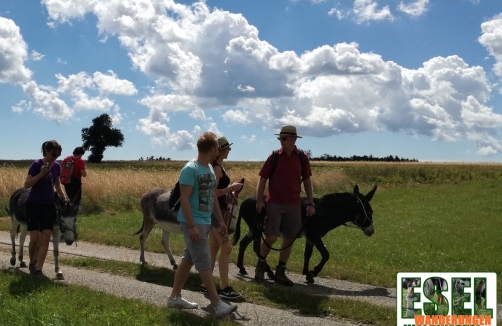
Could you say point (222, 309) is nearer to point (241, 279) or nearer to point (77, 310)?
point (77, 310)

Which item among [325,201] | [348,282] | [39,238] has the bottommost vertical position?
[348,282]

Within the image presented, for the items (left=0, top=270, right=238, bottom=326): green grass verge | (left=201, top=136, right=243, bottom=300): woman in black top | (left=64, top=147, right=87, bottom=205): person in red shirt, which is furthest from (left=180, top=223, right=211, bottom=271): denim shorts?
(left=64, top=147, right=87, bottom=205): person in red shirt

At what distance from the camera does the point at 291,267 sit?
35.1 ft

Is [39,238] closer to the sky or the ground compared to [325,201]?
closer to the ground

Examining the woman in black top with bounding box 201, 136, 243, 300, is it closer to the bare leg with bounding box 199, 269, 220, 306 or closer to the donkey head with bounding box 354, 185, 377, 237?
the bare leg with bounding box 199, 269, 220, 306

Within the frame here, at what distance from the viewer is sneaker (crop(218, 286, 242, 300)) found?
747 centimetres

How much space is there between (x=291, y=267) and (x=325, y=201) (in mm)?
1671

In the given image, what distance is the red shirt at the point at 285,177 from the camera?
8.65m

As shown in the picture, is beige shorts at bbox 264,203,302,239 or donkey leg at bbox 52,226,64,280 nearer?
beige shorts at bbox 264,203,302,239

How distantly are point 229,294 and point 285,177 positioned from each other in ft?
6.71

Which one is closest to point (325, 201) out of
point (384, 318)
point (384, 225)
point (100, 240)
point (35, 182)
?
point (384, 318)

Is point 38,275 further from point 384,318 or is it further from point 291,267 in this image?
point 384,318

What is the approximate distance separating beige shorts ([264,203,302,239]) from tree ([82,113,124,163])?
100079 millimetres

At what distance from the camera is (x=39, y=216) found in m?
8.80
